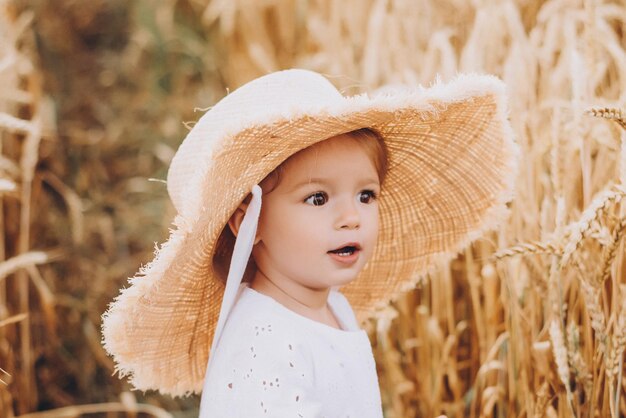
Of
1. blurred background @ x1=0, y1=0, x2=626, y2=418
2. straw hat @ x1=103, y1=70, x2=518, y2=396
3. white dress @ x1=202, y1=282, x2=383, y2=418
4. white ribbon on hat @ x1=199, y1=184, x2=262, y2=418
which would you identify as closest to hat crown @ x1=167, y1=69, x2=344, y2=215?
straw hat @ x1=103, y1=70, x2=518, y2=396

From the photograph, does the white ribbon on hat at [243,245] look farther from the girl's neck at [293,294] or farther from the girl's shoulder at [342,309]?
the girl's shoulder at [342,309]

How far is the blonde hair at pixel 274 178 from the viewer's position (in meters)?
1.54

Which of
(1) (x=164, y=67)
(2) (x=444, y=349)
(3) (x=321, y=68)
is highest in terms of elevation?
(1) (x=164, y=67)

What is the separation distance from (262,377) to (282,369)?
0.04m

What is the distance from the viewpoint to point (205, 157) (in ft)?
4.64

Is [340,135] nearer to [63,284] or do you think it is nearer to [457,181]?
[457,181]

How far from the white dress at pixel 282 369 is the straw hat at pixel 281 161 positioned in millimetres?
60

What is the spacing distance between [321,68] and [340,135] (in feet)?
5.35

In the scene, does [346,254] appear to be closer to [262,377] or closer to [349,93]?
[262,377]

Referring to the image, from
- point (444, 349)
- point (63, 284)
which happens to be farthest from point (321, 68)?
point (444, 349)

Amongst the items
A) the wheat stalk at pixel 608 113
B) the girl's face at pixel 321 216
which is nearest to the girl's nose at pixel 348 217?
the girl's face at pixel 321 216

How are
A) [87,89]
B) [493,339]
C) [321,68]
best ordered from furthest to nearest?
[87,89] → [321,68] → [493,339]

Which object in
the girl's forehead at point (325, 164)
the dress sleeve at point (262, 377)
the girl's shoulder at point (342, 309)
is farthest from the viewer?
the girl's shoulder at point (342, 309)

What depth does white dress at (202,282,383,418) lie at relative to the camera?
1408 millimetres
